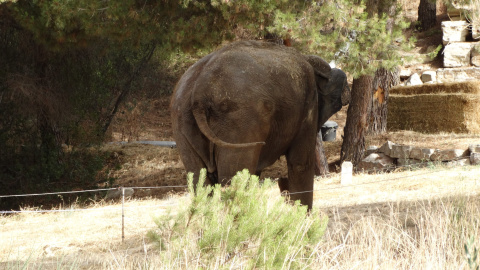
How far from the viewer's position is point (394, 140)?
16.3 meters

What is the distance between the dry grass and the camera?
5016mm

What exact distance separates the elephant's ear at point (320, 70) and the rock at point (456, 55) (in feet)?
54.8

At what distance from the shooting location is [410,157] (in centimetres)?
1414

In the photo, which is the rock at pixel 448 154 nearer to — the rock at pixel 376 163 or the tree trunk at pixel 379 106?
the rock at pixel 376 163

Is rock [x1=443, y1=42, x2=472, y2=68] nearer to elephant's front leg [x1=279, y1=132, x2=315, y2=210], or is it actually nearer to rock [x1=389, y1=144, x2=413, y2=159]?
rock [x1=389, y1=144, x2=413, y2=159]

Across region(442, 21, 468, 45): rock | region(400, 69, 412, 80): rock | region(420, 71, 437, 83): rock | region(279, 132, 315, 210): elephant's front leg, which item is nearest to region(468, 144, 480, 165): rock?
region(279, 132, 315, 210): elephant's front leg

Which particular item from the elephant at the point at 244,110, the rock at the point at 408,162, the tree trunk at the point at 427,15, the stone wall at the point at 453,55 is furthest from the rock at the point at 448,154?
→ the tree trunk at the point at 427,15

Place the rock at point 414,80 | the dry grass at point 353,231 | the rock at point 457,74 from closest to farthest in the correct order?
the dry grass at point 353,231, the rock at point 457,74, the rock at point 414,80

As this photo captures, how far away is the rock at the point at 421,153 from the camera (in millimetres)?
13688

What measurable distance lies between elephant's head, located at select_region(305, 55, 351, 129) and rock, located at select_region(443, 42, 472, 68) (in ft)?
54.2

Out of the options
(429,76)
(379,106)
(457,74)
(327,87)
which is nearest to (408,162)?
(379,106)

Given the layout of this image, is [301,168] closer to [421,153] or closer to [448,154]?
[448,154]

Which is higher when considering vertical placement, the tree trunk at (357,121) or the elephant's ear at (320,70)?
the elephant's ear at (320,70)

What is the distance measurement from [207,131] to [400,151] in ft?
30.6
